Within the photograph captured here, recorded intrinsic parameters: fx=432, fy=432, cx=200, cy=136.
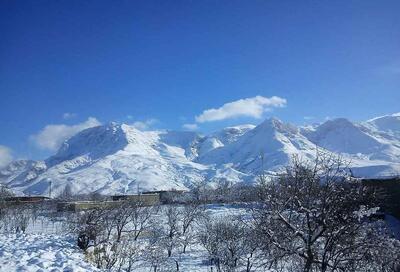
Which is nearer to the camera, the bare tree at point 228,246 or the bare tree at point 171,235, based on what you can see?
the bare tree at point 228,246

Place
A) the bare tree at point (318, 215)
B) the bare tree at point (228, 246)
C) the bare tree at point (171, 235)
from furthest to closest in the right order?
the bare tree at point (171, 235)
the bare tree at point (228, 246)
the bare tree at point (318, 215)

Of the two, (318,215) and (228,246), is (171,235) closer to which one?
(228,246)

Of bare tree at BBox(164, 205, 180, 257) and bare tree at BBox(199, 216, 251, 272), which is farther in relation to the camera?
bare tree at BBox(164, 205, 180, 257)

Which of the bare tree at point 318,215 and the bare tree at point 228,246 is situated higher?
the bare tree at point 318,215

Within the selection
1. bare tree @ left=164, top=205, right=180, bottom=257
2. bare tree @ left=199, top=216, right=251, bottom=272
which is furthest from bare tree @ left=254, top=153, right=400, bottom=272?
bare tree @ left=164, top=205, right=180, bottom=257

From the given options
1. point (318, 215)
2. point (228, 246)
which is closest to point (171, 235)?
point (228, 246)

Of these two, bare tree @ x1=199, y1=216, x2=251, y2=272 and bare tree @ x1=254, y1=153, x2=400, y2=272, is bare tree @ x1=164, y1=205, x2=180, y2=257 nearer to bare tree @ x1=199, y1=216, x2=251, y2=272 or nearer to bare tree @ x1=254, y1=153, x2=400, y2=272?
bare tree @ x1=199, y1=216, x2=251, y2=272

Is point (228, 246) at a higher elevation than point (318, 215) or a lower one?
lower

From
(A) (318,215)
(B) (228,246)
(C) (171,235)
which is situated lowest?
(C) (171,235)

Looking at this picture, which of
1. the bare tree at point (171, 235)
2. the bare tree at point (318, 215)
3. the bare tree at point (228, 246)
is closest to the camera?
the bare tree at point (318, 215)

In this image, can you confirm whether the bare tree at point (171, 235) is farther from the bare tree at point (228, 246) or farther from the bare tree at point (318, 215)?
the bare tree at point (318, 215)

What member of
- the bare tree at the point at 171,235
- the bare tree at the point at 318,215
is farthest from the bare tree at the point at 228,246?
the bare tree at the point at 318,215

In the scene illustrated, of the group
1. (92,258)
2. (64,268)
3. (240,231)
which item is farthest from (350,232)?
(240,231)

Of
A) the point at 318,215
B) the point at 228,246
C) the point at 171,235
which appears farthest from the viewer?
the point at 171,235
